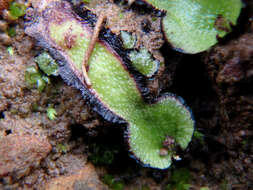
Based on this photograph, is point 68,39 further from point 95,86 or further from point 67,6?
point 95,86

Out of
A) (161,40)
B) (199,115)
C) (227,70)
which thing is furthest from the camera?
(199,115)

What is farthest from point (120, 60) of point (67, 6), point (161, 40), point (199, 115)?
point (199, 115)

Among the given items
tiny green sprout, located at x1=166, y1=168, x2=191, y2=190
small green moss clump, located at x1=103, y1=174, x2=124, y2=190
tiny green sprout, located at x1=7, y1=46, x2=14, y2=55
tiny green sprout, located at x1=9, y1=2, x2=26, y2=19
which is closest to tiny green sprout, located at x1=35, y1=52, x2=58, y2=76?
tiny green sprout, located at x1=7, y1=46, x2=14, y2=55

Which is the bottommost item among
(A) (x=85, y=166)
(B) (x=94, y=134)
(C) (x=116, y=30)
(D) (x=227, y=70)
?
(A) (x=85, y=166)

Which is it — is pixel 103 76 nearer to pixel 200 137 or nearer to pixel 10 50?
pixel 10 50

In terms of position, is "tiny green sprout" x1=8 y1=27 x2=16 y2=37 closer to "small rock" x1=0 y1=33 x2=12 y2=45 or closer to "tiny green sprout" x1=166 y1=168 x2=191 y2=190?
"small rock" x1=0 y1=33 x2=12 y2=45
